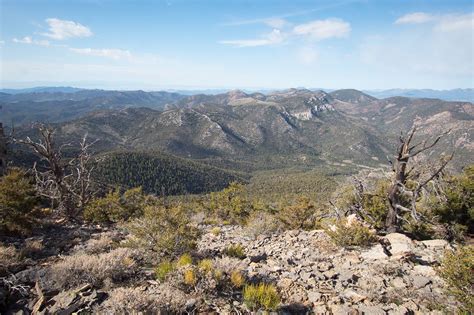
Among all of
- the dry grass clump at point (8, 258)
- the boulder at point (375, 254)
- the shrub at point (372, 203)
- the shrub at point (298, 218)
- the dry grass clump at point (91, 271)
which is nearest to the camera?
the dry grass clump at point (91, 271)

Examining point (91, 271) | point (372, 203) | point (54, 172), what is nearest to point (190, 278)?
point (91, 271)

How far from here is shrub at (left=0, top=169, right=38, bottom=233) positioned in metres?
11.4

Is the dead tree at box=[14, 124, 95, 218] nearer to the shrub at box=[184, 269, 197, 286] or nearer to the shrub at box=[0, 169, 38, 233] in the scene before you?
the shrub at box=[0, 169, 38, 233]

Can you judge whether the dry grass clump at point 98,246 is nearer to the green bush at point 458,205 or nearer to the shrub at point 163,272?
the shrub at point 163,272

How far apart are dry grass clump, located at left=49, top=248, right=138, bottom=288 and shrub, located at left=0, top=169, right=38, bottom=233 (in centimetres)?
603

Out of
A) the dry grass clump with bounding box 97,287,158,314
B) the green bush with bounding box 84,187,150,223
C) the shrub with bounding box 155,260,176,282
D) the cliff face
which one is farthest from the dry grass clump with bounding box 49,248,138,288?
the cliff face

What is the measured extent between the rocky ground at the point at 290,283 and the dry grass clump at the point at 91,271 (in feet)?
0.09

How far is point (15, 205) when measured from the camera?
38.7 ft

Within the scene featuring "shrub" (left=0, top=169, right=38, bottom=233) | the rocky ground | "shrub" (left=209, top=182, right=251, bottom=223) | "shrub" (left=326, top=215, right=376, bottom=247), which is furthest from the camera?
"shrub" (left=209, top=182, right=251, bottom=223)

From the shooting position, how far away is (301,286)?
7.33 m

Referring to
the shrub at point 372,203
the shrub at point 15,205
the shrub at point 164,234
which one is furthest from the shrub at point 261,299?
the shrub at point 15,205

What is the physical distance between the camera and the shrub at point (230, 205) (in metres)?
28.4

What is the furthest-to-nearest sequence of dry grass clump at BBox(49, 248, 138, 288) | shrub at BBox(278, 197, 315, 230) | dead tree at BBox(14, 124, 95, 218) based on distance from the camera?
shrub at BBox(278, 197, 315, 230)
dead tree at BBox(14, 124, 95, 218)
dry grass clump at BBox(49, 248, 138, 288)

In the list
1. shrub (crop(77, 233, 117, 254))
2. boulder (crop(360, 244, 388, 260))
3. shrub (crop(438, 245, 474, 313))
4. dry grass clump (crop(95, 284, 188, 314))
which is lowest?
shrub (crop(77, 233, 117, 254))
